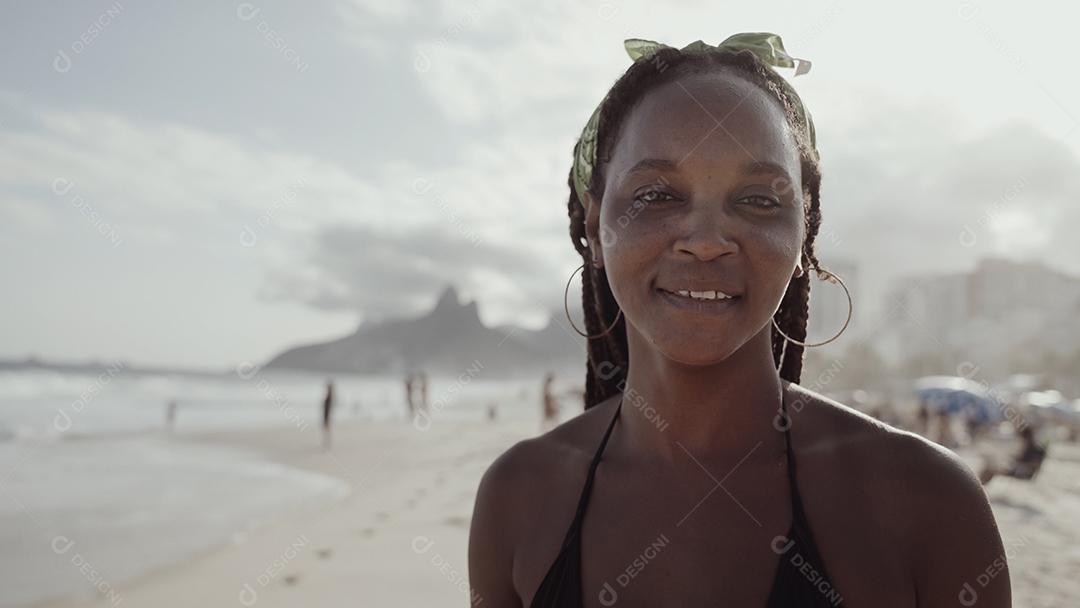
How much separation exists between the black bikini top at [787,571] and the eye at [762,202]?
1.62 feet

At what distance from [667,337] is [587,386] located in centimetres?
87

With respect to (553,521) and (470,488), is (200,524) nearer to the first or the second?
(470,488)

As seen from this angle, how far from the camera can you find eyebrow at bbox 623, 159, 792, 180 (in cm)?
157

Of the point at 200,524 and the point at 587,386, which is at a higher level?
the point at 587,386

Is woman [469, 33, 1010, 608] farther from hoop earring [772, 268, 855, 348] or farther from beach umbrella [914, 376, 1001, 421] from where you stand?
beach umbrella [914, 376, 1001, 421]

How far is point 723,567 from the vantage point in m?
1.55

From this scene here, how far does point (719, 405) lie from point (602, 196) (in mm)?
591

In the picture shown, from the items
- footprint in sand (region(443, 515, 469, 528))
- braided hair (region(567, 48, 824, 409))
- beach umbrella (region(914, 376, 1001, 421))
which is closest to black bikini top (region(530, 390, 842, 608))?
braided hair (region(567, 48, 824, 409))

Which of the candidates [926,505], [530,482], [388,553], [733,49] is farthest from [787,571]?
[388,553]

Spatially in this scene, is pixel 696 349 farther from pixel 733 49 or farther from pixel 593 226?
pixel 733 49

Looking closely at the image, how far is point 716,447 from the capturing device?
1713mm

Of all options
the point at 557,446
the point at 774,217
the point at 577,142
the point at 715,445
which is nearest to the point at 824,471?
the point at 715,445

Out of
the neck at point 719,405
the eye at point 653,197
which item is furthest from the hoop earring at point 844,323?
the eye at point 653,197

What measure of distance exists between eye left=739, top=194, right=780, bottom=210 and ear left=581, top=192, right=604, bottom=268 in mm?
442
